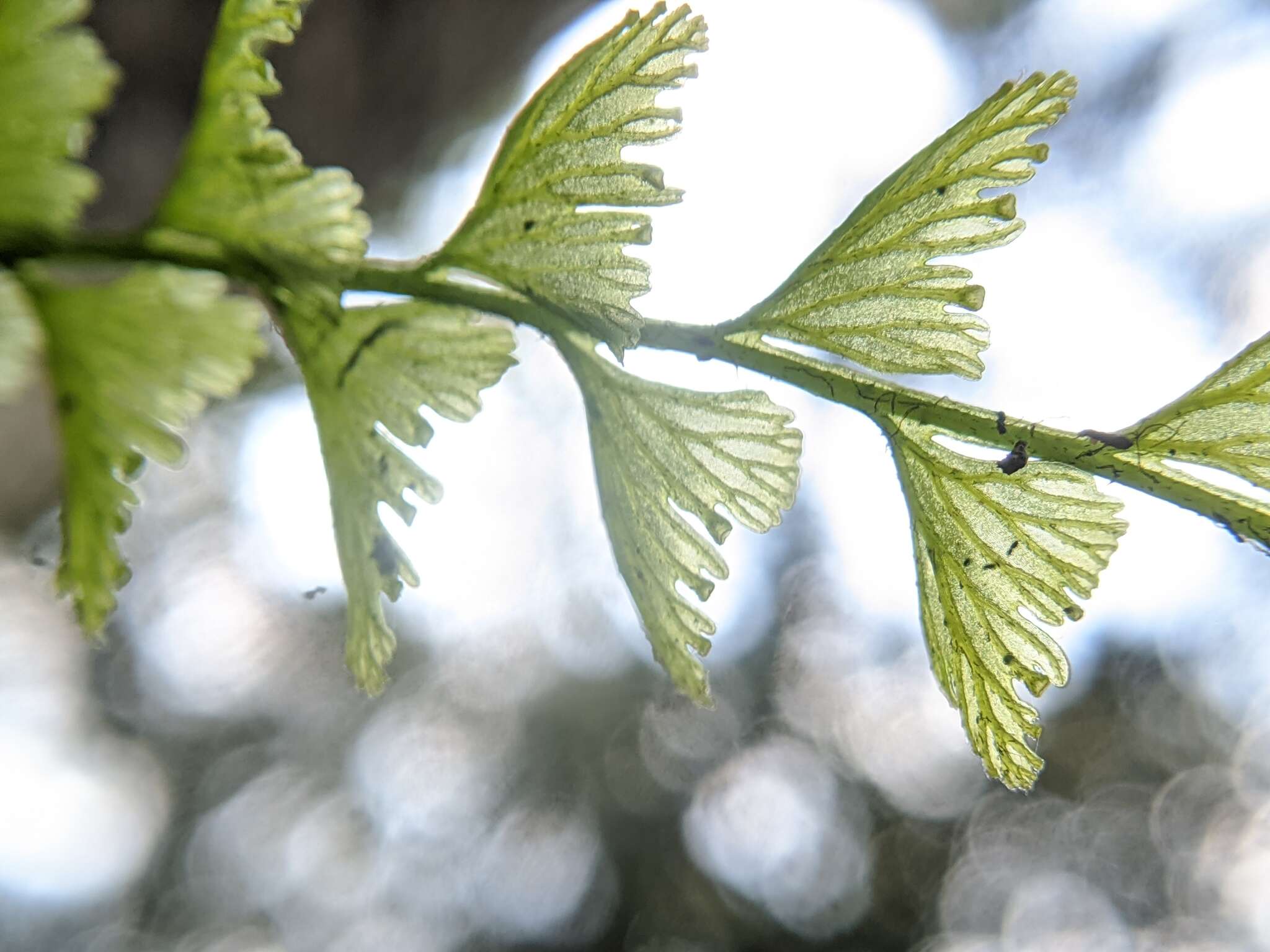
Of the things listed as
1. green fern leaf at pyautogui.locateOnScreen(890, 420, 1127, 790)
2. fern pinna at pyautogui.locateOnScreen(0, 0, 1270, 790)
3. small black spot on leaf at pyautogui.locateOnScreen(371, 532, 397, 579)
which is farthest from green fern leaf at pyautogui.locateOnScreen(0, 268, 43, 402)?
green fern leaf at pyautogui.locateOnScreen(890, 420, 1127, 790)

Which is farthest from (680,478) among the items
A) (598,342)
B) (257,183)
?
(257,183)

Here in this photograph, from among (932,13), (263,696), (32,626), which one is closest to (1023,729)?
(32,626)

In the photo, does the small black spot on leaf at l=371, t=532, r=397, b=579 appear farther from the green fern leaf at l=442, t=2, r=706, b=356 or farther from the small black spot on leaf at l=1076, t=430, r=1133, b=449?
the small black spot on leaf at l=1076, t=430, r=1133, b=449

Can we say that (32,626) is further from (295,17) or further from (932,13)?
(932,13)

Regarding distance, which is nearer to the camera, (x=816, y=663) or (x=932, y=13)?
Answer: (x=932, y=13)

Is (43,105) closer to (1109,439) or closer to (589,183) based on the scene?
(589,183)
